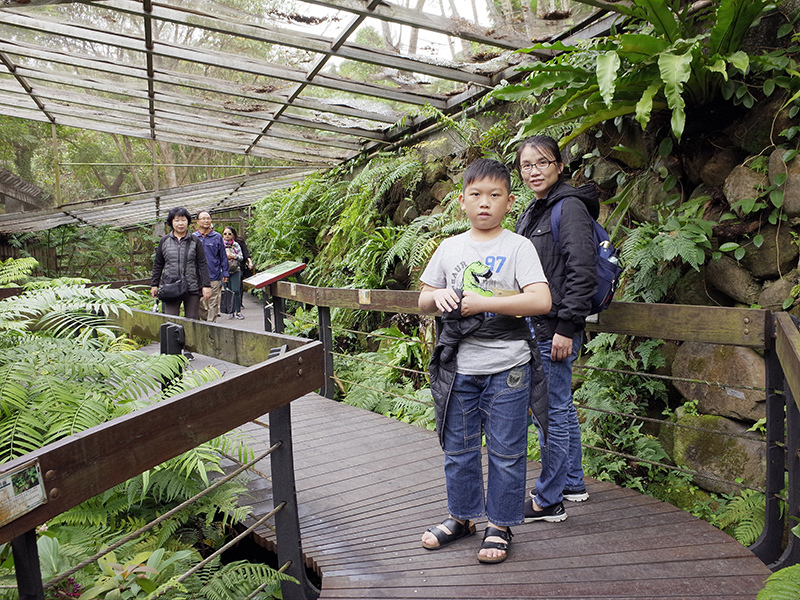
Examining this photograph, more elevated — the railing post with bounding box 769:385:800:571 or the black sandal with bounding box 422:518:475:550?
the railing post with bounding box 769:385:800:571

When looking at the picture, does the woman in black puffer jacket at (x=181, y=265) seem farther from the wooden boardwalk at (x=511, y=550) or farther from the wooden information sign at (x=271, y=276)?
the wooden boardwalk at (x=511, y=550)

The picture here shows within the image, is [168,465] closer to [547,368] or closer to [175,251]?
[547,368]

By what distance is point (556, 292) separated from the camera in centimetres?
272

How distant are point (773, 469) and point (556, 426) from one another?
96cm

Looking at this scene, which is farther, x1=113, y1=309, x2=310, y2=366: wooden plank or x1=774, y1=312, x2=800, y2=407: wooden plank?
x1=113, y1=309, x2=310, y2=366: wooden plank

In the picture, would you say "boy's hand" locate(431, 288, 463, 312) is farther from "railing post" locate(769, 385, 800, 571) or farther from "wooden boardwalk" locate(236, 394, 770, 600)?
"railing post" locate(769, 385, 800, 571)

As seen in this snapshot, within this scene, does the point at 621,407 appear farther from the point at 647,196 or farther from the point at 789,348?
the point at 789,348

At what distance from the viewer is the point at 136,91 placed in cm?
832

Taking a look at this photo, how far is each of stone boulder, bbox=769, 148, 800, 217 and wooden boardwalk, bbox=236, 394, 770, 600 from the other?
2.21 meters

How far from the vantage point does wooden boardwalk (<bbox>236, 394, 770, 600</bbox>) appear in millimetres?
2223

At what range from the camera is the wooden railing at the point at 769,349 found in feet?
7.43

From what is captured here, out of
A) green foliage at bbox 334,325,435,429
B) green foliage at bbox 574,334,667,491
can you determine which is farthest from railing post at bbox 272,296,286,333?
green foliage at bbox 574,334,667,491

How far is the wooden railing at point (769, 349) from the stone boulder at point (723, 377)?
2.98 feet

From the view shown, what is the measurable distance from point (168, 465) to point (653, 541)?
2.35m
